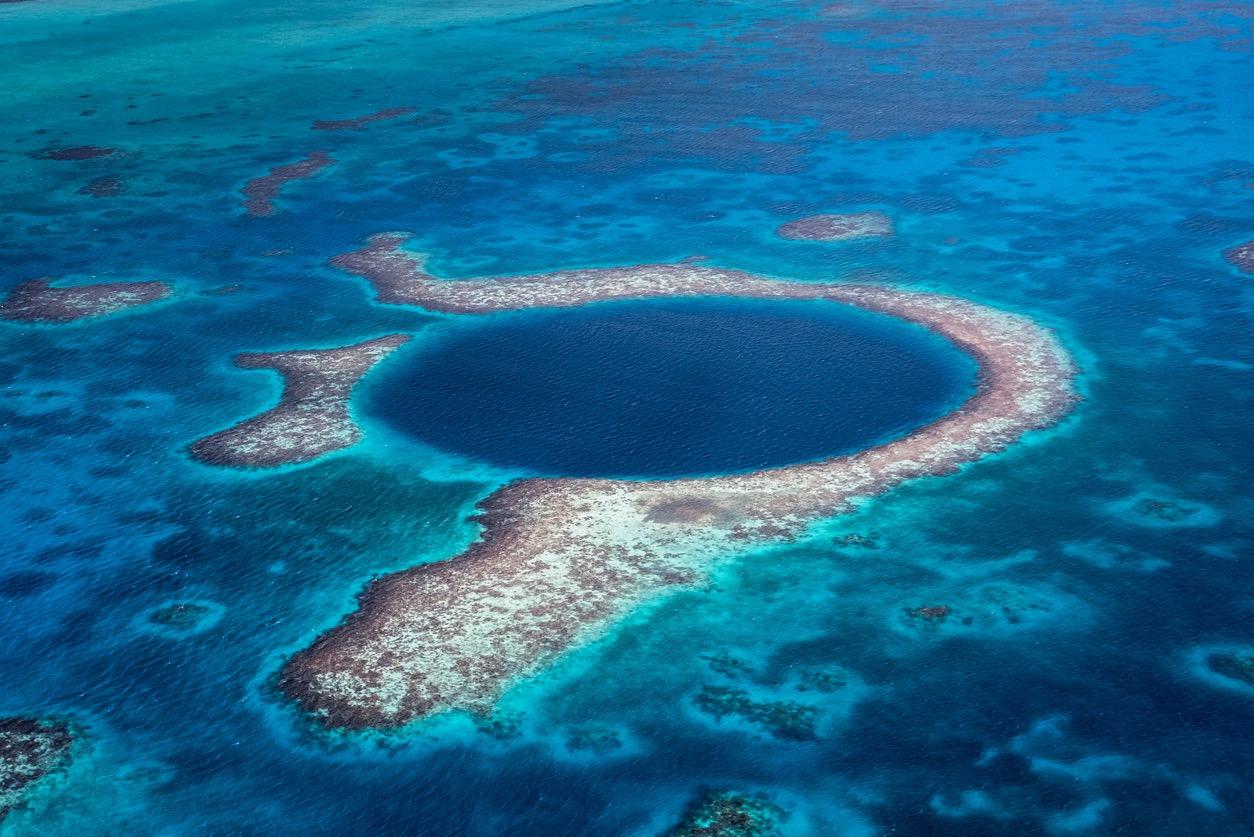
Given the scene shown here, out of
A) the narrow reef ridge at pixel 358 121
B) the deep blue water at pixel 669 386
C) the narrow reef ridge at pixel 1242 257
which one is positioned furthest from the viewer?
the narrow reef ridge at pixel 358 121

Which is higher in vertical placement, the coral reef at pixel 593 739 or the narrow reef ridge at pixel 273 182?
the narrow reef ridge at pixel 273 182

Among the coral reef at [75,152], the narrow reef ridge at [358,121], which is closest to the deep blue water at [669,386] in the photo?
the narrow reef ridge at [358,121]

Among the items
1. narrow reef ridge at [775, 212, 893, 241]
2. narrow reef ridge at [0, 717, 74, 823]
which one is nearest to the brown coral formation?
narrow reef ridge at [775, 212, 893, 241]

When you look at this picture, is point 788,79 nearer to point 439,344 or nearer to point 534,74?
point 534,74

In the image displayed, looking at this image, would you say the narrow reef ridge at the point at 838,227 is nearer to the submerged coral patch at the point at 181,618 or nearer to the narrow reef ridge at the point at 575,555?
the narrow reef ridge at the point at 575,555

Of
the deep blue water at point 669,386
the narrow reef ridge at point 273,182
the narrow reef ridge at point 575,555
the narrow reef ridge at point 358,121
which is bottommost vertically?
the narrow reef ridge at point 575,555

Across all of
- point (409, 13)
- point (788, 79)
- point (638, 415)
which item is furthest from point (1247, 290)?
point (409, 13)
